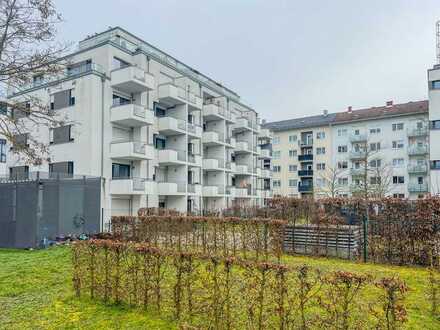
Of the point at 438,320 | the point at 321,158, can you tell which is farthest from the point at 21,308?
the point at 321,158

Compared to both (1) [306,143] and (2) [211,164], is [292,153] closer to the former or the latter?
(1) [306,143]

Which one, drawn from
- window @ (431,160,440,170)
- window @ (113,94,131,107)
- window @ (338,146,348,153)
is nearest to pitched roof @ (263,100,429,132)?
window @ (338,146,348,153)

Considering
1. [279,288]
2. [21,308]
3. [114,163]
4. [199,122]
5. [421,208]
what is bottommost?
[21,308]

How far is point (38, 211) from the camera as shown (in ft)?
51.5

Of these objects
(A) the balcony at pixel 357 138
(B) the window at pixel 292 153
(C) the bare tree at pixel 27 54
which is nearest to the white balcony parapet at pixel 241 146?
(B) the window at pixel 292 153

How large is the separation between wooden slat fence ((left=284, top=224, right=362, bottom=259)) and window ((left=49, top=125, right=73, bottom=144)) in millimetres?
19983

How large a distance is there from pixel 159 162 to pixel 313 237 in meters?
19.7

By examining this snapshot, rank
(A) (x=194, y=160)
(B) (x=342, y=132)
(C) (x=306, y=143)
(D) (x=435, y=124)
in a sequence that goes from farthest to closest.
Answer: (C) (x=306, y=143), (B) (x=342, y=132), (D) (x=435, y=124), (A) (x=194, y=160)

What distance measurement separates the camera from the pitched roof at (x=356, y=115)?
48344 mm

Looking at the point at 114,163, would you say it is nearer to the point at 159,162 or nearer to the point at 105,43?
the point at 159,162

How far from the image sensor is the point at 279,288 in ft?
15.6

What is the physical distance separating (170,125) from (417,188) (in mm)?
36350

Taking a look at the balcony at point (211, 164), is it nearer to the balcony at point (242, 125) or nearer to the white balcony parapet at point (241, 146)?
the white balcony parapet at point (241, 146)

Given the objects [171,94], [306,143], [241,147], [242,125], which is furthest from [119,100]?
[306,143]
